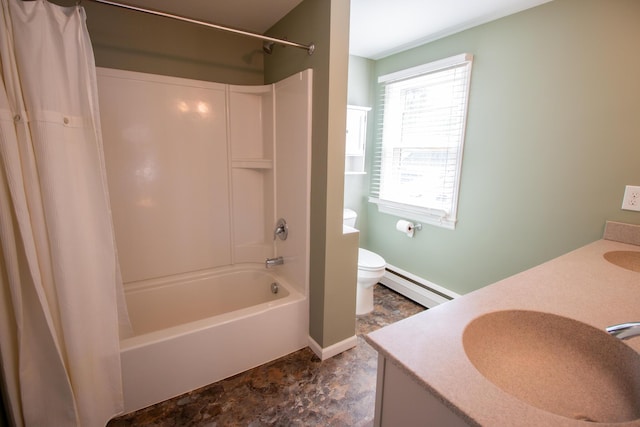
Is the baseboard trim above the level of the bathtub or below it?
below

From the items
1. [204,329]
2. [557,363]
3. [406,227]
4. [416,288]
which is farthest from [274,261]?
[557,363]

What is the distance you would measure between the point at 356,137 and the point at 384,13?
1066mm

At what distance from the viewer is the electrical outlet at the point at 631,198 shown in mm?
1523

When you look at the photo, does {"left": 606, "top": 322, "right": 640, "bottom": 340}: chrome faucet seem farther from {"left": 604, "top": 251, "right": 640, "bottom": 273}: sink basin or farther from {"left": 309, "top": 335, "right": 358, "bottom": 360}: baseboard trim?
{"left": 309, "top": 335, "right": 358, "bottom": 360}: baseboard trim

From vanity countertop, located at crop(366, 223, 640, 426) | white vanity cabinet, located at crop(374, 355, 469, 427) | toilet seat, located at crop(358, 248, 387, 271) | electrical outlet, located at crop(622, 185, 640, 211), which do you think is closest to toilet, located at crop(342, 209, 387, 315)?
toilet seat, located at crop(358, 248, 387, 271)

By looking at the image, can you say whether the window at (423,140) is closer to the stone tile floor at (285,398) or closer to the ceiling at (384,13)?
the ceiling at (384,13)

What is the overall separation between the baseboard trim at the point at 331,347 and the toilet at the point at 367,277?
0.44m

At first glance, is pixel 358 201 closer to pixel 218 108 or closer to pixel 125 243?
pixel 218 108

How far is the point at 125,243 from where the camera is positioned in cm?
207

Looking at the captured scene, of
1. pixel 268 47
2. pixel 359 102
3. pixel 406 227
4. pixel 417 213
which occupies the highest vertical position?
Result: pixel 268 47

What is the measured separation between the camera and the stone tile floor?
1509mm

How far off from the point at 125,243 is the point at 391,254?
2.28m

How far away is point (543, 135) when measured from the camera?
1.86 m

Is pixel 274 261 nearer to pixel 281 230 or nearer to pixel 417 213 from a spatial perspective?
pixel 281 230
